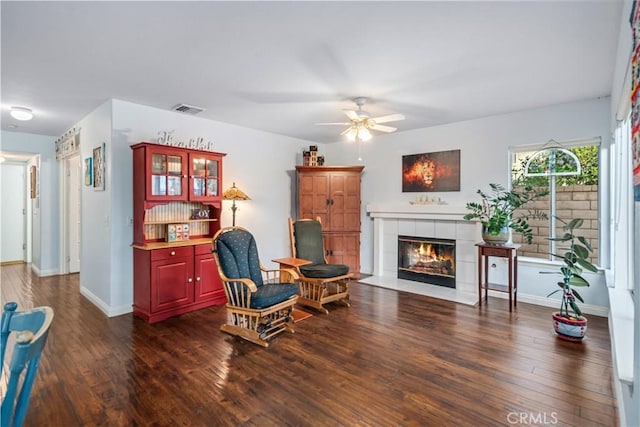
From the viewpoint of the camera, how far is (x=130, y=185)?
4.08m

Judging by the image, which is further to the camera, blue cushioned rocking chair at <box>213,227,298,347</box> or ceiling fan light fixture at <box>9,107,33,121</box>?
ceiling fan light fixture at <box>9,107,33,121</box>

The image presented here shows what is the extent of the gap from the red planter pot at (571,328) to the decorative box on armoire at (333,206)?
10.4 feet

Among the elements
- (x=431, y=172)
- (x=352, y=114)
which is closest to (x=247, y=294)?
(x=352, y=114)

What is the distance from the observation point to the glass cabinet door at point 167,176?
389cm

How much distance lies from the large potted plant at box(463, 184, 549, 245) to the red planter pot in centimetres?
108

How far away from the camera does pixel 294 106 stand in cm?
415

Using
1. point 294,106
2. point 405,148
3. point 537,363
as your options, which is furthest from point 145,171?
point 537,363

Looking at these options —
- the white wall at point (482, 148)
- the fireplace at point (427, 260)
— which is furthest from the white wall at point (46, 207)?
the fireplace at point (427, 260)

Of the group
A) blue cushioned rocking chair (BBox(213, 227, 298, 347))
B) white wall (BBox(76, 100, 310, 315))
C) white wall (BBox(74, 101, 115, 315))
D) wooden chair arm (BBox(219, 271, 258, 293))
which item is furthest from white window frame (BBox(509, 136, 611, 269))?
white wall (BBox(74, 101, 115, 315))

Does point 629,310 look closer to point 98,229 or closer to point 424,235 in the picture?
point 424,235

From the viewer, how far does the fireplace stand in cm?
522

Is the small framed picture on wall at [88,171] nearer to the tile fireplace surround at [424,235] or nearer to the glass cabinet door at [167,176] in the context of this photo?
the glass cabinet door at [167,176]

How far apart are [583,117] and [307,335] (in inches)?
169

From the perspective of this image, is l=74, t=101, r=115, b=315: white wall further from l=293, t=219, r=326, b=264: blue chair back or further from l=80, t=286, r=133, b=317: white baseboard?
l=293, t=219, r=326, b=264: blue chair back
